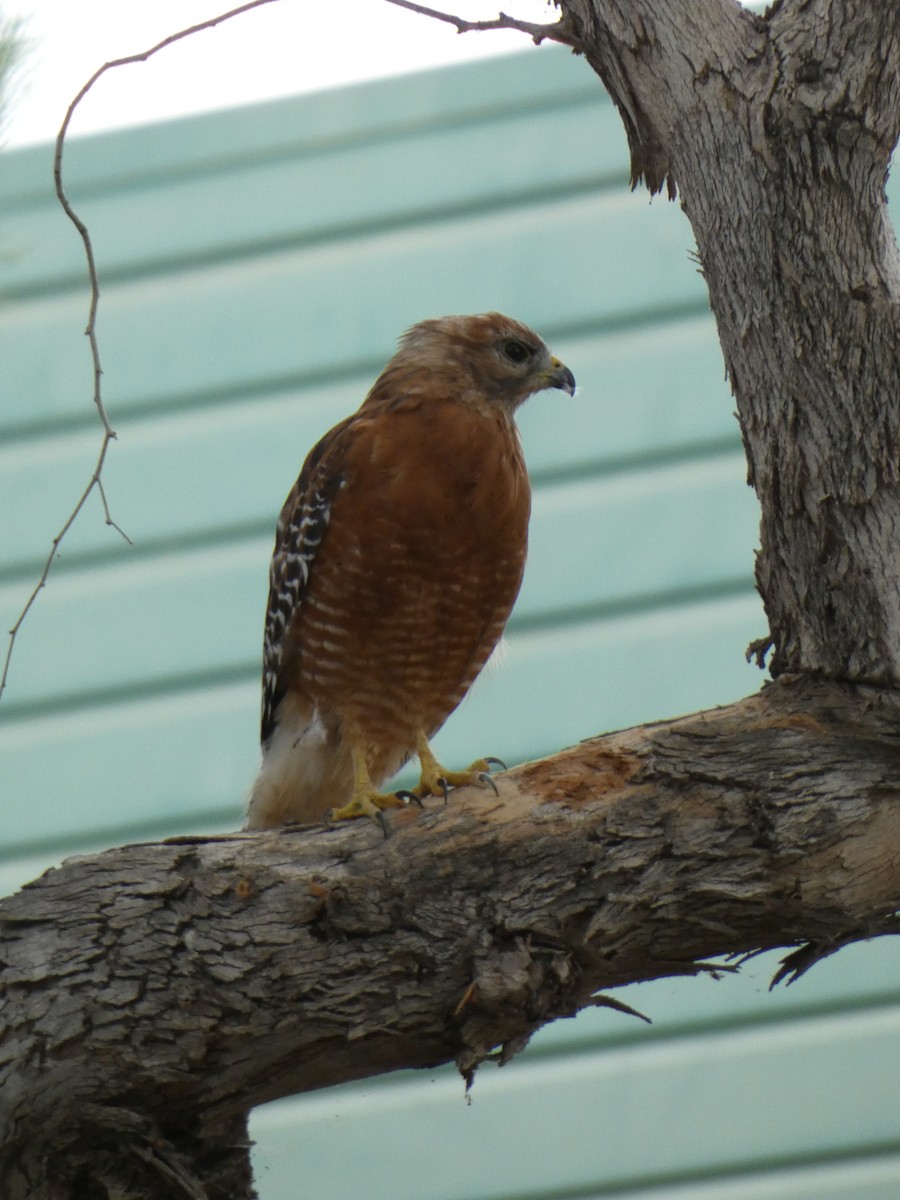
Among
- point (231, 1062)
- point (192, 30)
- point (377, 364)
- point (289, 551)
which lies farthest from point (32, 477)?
point (231, 1062)

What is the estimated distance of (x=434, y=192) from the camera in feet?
16.1

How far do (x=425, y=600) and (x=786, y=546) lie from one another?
113 centimetres

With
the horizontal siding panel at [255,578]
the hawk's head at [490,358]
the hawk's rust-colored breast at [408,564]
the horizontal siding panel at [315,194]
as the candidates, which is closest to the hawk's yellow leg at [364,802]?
the hawk's rust-colored breast at [408,564]

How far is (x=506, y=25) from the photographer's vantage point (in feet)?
9.43

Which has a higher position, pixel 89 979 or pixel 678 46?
pixel 678 46

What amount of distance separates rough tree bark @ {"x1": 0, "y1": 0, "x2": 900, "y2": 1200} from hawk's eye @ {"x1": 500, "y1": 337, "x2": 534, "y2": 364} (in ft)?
3.79

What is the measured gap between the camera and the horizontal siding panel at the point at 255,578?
4680 millimetres

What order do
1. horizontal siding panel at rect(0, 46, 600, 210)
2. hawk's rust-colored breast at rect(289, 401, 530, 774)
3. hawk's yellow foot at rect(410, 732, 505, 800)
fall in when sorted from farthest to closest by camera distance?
horizontal siding panel at rect(0, 46, 600, 210)
hawk's rust-colored breast at rect(289, 401, 530, 774)
hawk's yellow foot at rect(410, 732, 505, 800)

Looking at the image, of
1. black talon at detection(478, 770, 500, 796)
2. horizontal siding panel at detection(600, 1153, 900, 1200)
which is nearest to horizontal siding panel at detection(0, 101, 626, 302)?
black talon at detection(478, 770, 500, 796)

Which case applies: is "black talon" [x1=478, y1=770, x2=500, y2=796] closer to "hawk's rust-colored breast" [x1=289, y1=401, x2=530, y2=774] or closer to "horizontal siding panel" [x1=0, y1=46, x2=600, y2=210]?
"hawk's rust-colored breast" [x1=289, y1=401, x2=530, y2=774]

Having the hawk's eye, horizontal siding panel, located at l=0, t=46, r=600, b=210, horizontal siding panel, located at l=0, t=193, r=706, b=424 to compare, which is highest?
horizontal siding panel, located at l=0, t=46, r=600, b=210

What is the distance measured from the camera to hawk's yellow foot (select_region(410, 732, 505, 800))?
9.90 ft

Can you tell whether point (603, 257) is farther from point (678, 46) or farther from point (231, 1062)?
point (231, 1062)

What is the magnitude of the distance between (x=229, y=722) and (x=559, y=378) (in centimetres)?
171
